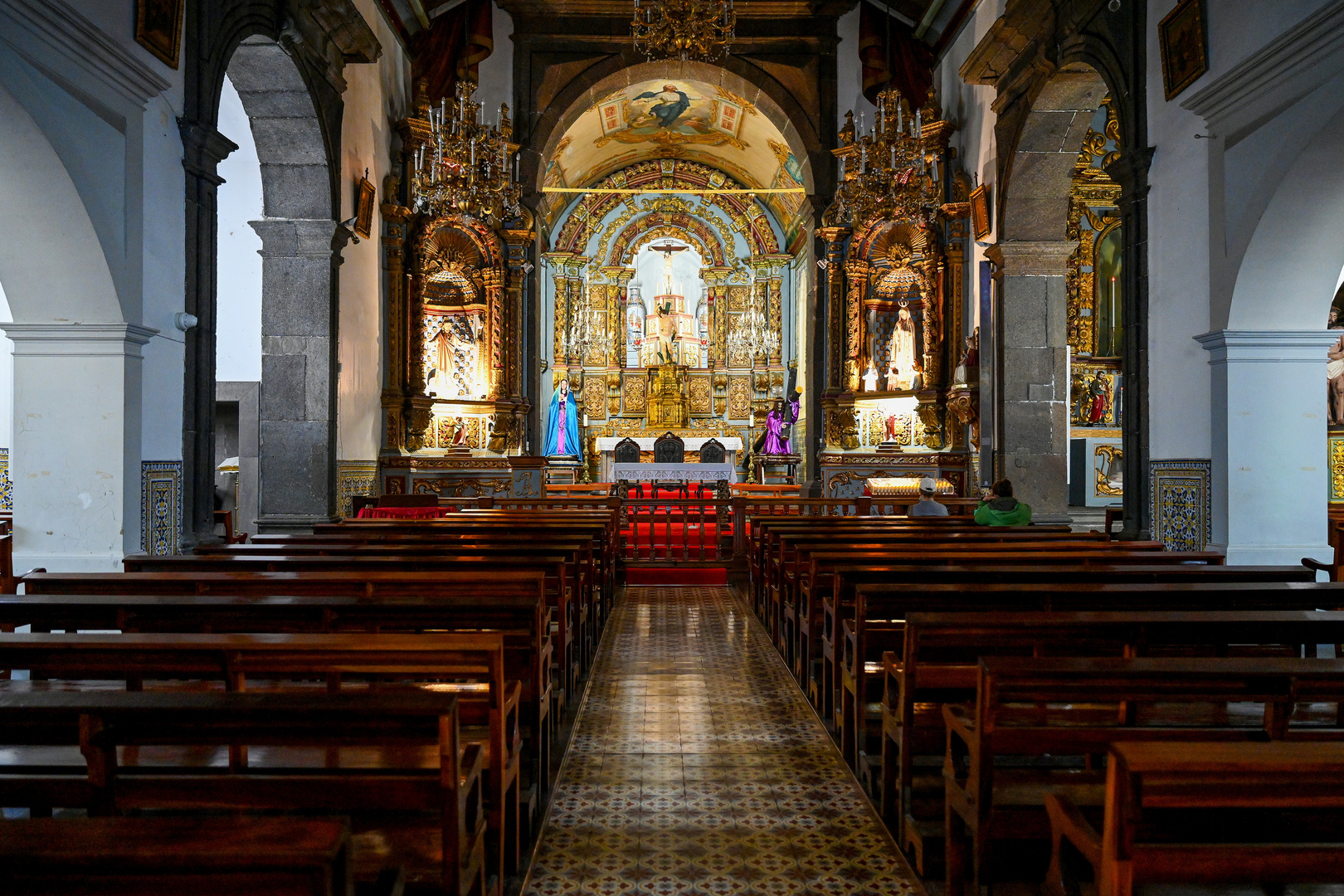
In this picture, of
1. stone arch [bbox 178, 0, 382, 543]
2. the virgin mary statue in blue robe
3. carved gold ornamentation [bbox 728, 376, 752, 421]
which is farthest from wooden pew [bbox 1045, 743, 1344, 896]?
carved gold ornamentation [bbox 728, 376, 752, 421]

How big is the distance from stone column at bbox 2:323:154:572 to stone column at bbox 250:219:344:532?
3.90m

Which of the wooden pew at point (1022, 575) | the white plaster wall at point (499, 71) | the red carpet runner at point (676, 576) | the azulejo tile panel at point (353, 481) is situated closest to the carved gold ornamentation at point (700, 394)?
the white plaster wall at point (499, 71)

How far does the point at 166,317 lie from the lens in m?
6.74

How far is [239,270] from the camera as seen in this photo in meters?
11.1

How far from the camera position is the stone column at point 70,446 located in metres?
6.03

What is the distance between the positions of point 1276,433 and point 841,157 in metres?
8.47

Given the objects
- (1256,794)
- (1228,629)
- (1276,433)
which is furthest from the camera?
(1276,433)

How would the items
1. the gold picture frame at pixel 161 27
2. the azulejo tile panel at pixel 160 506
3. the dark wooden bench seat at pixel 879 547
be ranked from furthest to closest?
the azulejo tile panel at pixel 160 506 → the gold picture frame at pixel 161 27 → the dark wooden bench seat at pixel 879 547

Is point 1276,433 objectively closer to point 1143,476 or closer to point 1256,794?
point 1143,476

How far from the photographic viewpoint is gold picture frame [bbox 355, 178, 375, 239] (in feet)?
36.2

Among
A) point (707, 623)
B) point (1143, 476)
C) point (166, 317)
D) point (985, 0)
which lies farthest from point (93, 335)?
point (985, 0)

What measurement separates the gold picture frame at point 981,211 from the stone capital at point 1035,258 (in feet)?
1.84

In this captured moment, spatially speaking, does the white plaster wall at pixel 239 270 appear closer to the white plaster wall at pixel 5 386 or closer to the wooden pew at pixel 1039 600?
the white plaster wall at pixel 5 386

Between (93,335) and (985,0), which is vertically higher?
(985,0)
